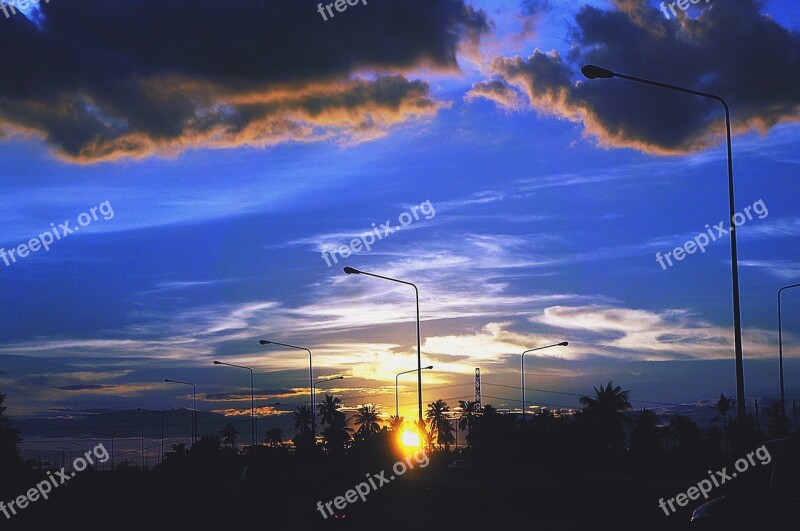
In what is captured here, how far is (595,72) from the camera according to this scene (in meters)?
23.2

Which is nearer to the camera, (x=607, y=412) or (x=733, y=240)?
(x=733, y=240)

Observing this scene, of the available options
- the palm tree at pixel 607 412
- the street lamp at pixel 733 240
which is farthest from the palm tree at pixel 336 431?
the street lamp at pixel 733 240

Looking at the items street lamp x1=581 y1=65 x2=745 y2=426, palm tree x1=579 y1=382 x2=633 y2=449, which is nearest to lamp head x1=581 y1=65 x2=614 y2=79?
street lamp x1=581 y1=65 x2=745 y2=426

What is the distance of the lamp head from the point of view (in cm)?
2309

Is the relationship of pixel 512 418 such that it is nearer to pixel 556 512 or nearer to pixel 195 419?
pixel 195 419

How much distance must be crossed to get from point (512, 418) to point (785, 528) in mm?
132949

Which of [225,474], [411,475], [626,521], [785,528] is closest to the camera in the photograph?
[785,528]

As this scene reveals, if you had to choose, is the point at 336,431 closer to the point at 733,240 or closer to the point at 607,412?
the point at 607,412

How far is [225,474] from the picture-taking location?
244ft

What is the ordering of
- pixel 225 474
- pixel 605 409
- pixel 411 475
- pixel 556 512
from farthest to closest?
1. pixel 605 409
2. pixel 225 474
3. pixel 411 475
4. pixel 556 512

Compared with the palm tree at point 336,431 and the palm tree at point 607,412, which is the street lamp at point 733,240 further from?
the palm tree at point 336,431

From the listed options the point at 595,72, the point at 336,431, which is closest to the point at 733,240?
the point at 595,72

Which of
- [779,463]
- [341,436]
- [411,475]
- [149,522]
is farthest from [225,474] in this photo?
[341,436]

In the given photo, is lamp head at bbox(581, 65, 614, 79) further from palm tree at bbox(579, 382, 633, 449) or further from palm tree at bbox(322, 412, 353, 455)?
palm tree at bbox(322, 412, 353, 455)
